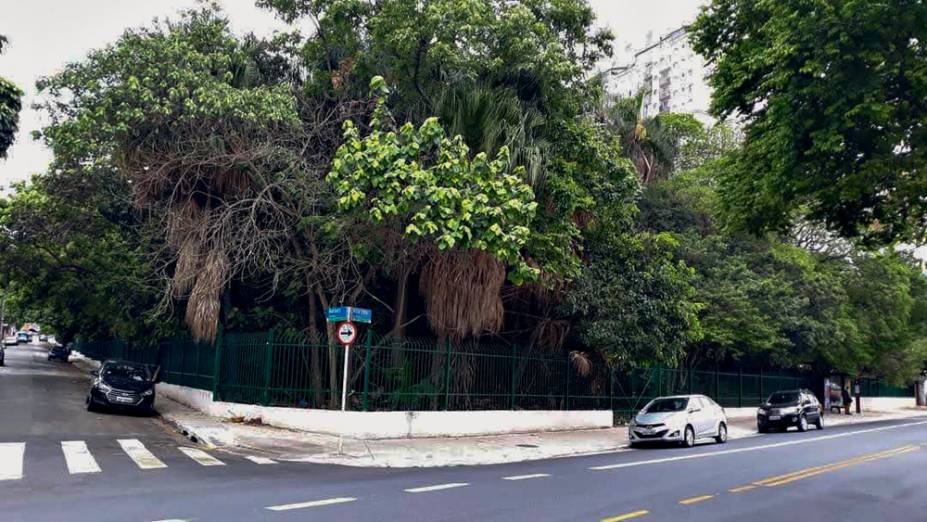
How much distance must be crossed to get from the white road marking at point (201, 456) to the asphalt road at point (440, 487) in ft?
0.44

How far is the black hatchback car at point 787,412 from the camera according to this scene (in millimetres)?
24953

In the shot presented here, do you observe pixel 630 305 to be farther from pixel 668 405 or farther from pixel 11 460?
pixel 11 460

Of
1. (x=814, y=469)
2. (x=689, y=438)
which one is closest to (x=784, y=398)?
(x=689, y=438)

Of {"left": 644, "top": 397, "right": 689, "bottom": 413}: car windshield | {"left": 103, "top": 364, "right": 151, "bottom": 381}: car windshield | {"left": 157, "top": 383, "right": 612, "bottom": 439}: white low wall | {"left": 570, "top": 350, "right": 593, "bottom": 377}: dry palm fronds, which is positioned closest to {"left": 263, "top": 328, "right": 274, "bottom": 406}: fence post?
{"left": 157, "top": 383, "right": 612, "bottom": 439}: white low wall

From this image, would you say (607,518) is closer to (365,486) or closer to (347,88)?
(365,486)

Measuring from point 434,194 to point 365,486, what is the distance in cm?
553

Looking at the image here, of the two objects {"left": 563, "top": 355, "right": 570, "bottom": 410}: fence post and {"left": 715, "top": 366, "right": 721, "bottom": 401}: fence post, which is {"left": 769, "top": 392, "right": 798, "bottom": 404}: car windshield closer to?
{"left": 715, "top": 366, "right": 721, "bottom": 401}: fence post

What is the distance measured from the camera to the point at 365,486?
9766 mm

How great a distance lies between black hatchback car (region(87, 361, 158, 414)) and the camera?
18891mm

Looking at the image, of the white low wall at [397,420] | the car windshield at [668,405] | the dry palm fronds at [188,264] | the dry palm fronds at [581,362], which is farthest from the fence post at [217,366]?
the car windshield at [668,405]

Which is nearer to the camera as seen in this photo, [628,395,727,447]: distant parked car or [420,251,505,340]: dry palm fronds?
[420,251,505,340]: dry palm fronds

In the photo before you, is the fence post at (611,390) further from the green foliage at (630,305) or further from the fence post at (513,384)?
the fence post at (513,384)

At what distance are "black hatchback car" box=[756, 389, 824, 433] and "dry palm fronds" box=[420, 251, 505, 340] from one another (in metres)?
13.7

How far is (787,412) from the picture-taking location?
24.9 metres
